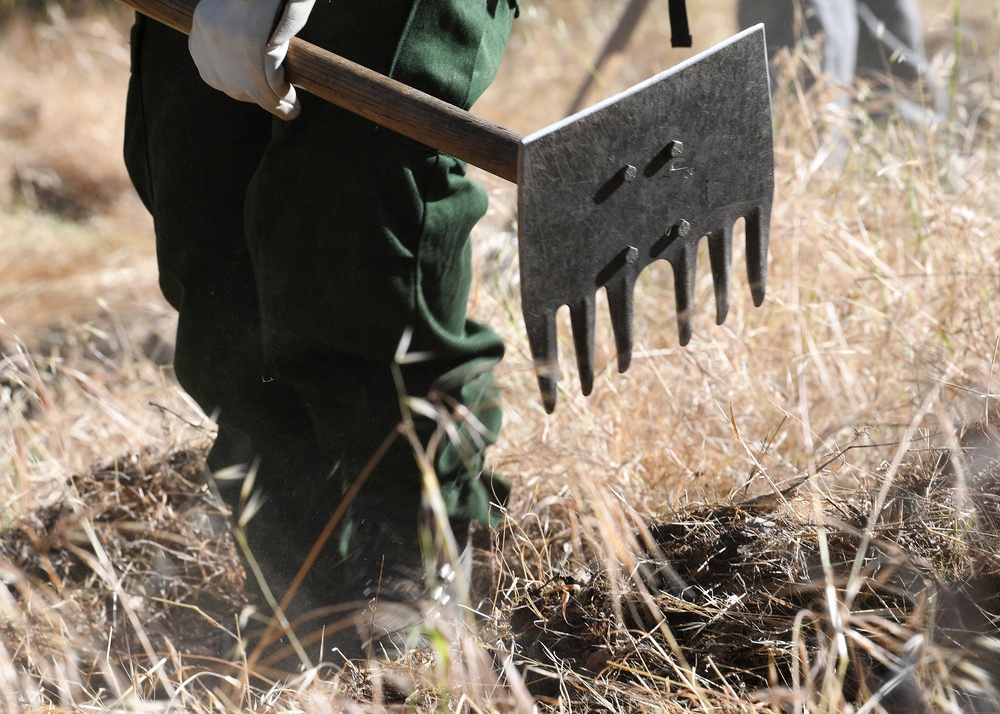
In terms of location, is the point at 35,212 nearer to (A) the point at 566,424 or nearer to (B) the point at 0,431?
(B) the point at 0,431

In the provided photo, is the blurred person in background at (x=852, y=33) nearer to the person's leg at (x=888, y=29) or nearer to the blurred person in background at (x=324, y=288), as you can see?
the person's leg at (x=888, y=29)

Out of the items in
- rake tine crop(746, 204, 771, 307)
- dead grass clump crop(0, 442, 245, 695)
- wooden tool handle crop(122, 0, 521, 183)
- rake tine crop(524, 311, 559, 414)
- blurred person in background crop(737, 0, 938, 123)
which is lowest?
dead grass clump crop(0, 442, 245, 695)

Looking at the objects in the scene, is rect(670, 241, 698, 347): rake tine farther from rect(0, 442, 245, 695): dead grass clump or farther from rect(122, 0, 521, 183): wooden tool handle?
rect(0, 442, 245, 695): dead grass clump

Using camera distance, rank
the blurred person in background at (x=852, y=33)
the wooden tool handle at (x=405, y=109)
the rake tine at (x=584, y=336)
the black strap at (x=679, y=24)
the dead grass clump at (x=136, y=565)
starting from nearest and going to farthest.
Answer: the wooden tool handle at (x=405, y=109)
the rake tine at (x=584, y=336)
the black strap at (x=679, y=24)
the dead grass clump at (x=136, y=565)
the blurred person in background at (x=852, y=33)

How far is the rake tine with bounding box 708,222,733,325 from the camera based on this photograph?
1.42m

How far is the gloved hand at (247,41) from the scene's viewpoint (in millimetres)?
1216

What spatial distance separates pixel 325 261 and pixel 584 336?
409mm

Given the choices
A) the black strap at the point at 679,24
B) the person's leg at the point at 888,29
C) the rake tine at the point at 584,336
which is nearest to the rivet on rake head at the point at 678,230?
the rake tine at the point at 584,336

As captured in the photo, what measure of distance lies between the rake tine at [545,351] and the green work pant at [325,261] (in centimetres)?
11

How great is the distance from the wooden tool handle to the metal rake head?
0.06 metres

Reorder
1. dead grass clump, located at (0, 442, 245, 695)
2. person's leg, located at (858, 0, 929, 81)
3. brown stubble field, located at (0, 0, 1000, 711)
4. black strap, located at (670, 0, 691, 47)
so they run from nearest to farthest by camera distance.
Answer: brown stubble field, located at (0, 0, 1000, 711) → black strap, located at (670, 0, 691, 47) → dead grass clump, located at (0, 442, 245, 695) → person's leg, located at (858, 0, 929, 81)

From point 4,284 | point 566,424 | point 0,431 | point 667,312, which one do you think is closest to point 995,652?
point 566,424

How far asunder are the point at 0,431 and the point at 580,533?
1446 mm

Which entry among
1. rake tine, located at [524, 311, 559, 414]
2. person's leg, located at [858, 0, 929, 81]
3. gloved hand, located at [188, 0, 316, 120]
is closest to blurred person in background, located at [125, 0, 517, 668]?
gloved hand, located at [188, 0, 316, 120]
